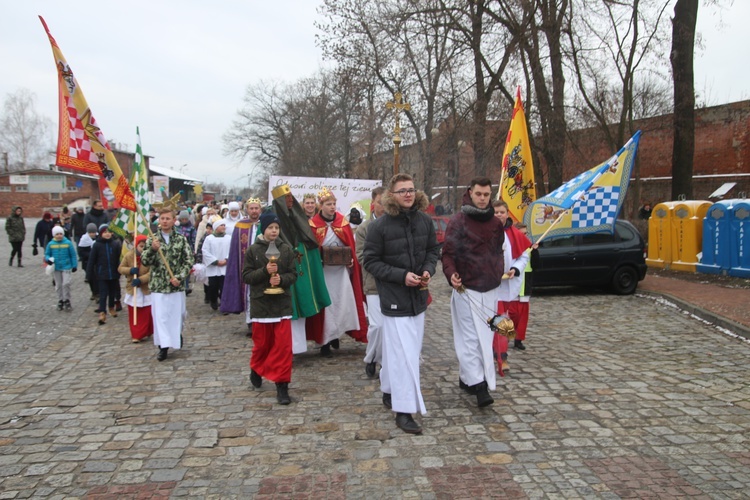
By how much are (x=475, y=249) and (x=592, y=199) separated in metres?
2.99

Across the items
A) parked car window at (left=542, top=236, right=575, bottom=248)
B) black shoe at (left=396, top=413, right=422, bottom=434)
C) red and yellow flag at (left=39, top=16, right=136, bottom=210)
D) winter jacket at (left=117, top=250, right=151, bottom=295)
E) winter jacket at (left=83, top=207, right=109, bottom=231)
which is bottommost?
black shoe at (left=396, top=413, right=422, bottom=434)

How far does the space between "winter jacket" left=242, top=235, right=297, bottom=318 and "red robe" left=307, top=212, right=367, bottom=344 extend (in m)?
1.44

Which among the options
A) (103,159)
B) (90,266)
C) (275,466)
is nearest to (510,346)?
(275,466)

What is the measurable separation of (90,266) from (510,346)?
23.3 feet

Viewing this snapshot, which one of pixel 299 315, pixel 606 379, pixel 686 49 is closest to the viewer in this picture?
pixel 606 379

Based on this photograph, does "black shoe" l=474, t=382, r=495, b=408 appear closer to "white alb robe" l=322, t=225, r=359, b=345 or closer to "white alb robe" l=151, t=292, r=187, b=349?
"white alb robe" l=322, t=225, r=359, b=345

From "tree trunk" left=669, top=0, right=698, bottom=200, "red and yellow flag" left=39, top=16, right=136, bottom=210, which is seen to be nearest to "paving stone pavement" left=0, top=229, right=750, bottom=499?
"red and yellow flag" left=39, top=16, right=136, bottom=210

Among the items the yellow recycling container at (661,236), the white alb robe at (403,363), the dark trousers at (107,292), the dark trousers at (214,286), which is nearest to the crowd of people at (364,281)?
the white alb robe at (403,363)

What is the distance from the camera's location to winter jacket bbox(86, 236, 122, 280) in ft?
31.7

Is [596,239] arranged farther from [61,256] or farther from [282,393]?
[61,256]

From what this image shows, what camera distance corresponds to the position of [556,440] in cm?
443

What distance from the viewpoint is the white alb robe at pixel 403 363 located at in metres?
4.63

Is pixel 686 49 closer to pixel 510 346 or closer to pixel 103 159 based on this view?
pixel 510 346

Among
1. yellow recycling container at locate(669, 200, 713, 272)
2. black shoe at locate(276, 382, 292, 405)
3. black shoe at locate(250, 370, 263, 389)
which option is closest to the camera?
black shoe at locate(276, 382, 292, 405)
